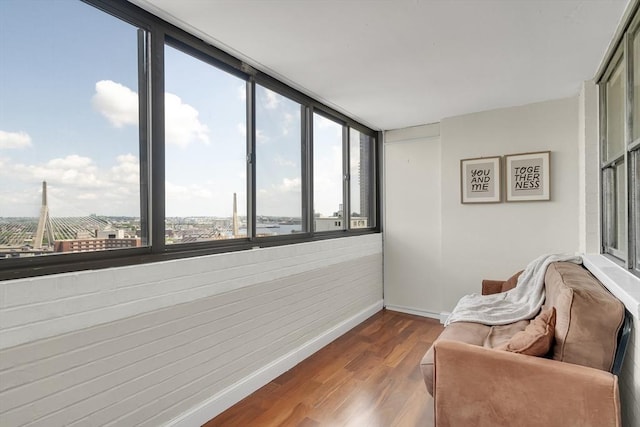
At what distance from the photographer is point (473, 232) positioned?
3689 millimetres

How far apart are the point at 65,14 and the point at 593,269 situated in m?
3.31

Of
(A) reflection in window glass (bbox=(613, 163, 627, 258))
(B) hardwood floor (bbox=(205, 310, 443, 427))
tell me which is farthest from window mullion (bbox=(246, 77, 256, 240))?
(A) reflection in window glass (bbox=(613, 163, 627, 258))

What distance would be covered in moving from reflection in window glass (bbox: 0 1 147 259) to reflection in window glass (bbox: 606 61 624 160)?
118 inches

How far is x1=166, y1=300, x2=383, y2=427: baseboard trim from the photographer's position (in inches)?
77.8

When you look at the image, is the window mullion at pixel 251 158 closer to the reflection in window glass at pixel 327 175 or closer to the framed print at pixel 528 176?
the reflection in window glass at pixel 327 175

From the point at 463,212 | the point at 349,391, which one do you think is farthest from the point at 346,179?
the point at 349,391

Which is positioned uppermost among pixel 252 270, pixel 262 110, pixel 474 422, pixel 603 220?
pixel 262 110

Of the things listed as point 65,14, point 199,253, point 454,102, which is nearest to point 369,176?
point 454,102

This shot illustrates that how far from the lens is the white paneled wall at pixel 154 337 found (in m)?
1.34

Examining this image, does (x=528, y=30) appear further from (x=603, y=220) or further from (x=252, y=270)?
(x=252, y=270)

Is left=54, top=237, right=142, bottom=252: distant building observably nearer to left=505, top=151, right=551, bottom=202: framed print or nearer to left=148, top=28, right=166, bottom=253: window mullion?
left=148, top=28, right=166, bottom=253: window mullion

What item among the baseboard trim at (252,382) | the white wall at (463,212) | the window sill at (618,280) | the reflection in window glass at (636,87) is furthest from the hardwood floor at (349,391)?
the reflection in window glass at (636,87)

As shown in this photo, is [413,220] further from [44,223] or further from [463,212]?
[44,223]

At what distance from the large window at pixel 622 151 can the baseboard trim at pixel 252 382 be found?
2.35 meters
